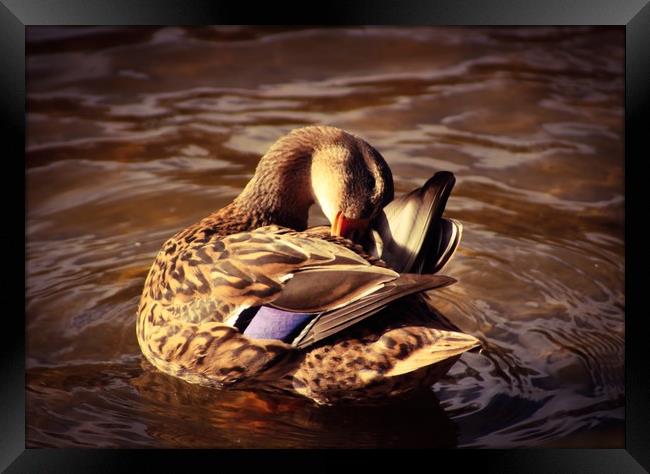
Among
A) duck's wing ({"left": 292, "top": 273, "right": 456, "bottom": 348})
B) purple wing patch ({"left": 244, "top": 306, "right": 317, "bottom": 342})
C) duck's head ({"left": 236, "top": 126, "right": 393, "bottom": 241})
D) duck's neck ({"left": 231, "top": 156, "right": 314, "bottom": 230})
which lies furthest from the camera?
duck's neck ({"left": 231, "top": 156, "right": 314, "bottom": 230})

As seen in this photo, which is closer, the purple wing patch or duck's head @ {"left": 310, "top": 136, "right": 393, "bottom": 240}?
the purple wing patch

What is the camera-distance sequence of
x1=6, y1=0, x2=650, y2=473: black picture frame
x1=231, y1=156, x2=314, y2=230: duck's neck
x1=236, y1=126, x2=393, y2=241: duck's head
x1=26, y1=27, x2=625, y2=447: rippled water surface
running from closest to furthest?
x1=6, y1=0, x2=650, y2=473: black picture frame < x1=26, y1=27, x2=625, y2=447: rippled water surface < x1=236, y1=126, x2=393, y2=241: duck's head < x1=231, y1=156, x2=314, y2=230: duck's neck

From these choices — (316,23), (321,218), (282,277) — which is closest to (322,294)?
(282,277)

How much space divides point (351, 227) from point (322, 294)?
19.9 inches

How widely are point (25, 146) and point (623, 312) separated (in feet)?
7.84

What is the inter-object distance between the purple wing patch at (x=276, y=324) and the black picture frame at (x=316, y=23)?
1.51 ft

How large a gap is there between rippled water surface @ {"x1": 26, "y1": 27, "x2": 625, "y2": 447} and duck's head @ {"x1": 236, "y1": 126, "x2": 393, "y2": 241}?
1.53ft

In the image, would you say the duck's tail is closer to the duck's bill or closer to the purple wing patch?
the duck's bill

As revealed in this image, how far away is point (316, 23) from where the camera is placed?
13.8 ft

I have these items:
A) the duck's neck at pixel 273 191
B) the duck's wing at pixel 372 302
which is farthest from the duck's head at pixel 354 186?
the duck's wing at pixel 372 302

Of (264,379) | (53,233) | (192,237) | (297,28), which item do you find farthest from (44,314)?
(297,28)

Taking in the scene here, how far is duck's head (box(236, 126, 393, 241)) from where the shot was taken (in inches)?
173

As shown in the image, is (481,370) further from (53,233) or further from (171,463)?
(53,233)

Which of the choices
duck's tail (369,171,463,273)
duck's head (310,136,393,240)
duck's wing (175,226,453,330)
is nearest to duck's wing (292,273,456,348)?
duck's wing (175,226,453,330)
